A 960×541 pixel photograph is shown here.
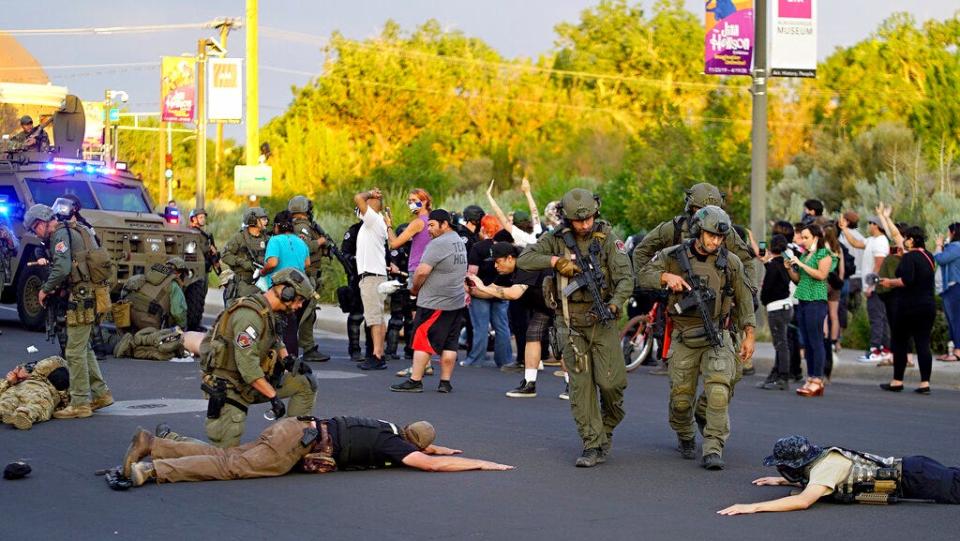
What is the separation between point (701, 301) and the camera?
9.33 m

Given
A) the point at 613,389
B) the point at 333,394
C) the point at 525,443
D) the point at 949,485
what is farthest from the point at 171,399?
the point at 949,485

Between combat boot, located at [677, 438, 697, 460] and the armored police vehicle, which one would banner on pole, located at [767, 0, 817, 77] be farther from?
combat boot, located at [677, 438, 697, 460]

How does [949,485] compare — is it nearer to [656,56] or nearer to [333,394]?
[333,394]

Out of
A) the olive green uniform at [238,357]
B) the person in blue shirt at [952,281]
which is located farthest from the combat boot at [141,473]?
the person in blue shirt at [952,281]

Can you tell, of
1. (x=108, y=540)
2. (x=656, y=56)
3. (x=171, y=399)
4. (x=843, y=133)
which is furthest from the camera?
(x=656, y=56)

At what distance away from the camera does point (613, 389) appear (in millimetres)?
9516

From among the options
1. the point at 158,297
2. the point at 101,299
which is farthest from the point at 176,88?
the point at 101,299

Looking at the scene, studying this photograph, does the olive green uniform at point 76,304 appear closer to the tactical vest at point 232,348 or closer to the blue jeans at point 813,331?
the tactical vest at point 232,348

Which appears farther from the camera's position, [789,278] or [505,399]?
[789,278]

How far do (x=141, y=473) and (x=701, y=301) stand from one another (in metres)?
4.01

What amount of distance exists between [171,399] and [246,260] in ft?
11.2

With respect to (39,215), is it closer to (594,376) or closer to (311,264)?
(311,264)

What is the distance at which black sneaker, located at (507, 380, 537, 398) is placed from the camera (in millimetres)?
13367

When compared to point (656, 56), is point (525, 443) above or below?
below
